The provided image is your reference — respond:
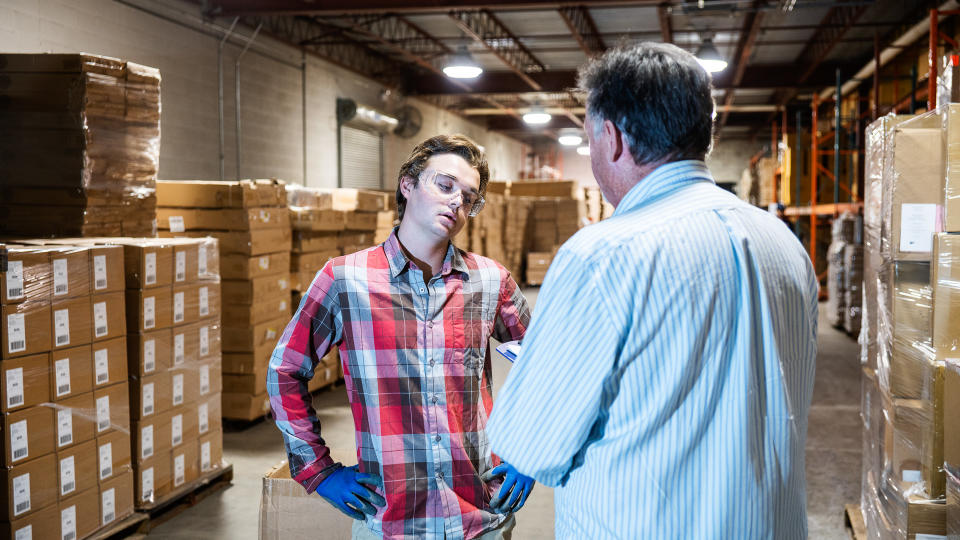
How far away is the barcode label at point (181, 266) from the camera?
4659 millimetres

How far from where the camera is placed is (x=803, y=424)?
4.44 ft

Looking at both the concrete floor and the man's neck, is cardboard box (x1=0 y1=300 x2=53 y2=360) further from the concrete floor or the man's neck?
the man's neck

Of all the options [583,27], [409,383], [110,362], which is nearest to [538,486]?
[110,362]

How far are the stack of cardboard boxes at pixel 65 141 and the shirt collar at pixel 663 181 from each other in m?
4.13

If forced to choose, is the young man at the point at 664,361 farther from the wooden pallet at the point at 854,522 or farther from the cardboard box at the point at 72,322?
the wooden pallet at the point at 854,522

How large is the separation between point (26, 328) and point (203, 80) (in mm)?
7027

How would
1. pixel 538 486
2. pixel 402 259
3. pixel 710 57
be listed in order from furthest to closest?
pixel 710 57 → pixel 538 486 → pixel 402 259

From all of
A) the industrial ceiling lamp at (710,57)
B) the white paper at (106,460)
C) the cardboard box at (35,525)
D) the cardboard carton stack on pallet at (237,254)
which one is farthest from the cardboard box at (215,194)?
the industrial ceiling lamp at (710,57)

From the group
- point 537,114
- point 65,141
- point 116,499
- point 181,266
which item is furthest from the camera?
point 537,114

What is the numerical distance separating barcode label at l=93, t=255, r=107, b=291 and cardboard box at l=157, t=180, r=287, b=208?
2.28 meters

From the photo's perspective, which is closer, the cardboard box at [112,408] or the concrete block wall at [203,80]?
the cardboard box at [112,408]

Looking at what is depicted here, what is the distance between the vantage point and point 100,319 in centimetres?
398

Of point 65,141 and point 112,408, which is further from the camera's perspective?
point 65,141

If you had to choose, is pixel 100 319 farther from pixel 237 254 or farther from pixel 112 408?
pixel 237 254
